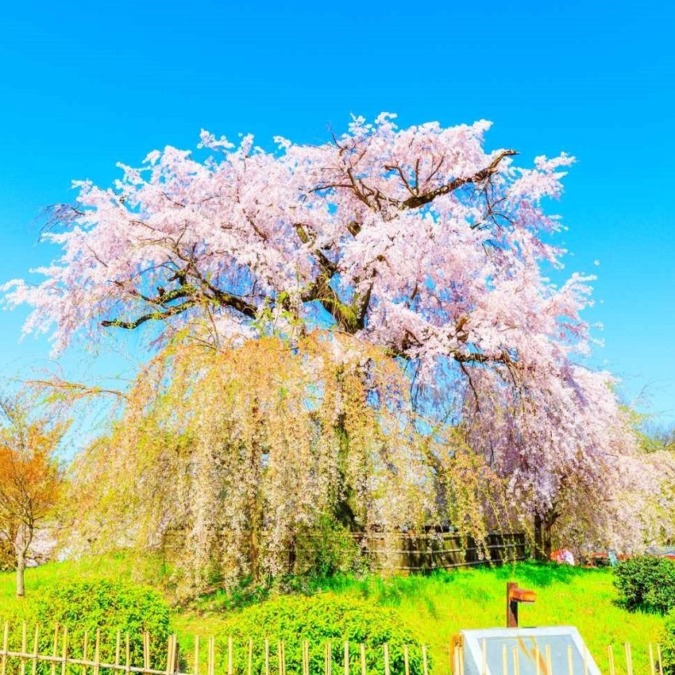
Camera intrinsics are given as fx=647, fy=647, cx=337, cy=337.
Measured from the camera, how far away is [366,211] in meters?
15.5

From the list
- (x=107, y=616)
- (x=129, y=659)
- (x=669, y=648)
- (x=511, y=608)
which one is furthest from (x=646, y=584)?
(x=129, y=659)

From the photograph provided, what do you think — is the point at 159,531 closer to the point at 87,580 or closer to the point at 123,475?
the point at 123,475

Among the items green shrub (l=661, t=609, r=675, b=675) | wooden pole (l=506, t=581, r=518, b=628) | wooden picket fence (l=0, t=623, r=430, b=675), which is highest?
wooden pole (l=506, t=581, r=518, b=628)

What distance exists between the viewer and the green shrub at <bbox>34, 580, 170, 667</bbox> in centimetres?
595

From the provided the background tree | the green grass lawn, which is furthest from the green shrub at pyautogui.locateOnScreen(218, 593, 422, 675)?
the background tree

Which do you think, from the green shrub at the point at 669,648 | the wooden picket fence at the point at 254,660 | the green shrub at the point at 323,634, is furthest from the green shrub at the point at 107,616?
the green shrub at the point at 669,648

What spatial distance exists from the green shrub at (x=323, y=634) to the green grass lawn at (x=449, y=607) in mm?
1566

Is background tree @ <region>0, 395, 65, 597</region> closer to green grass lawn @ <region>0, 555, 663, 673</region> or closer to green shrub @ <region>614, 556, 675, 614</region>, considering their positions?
green grass lawn @ <region>0, 555, 663, 673</region>

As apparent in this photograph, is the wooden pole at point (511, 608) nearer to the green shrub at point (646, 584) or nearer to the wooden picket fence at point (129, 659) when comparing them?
the wooden picket fence at point (129, 659)

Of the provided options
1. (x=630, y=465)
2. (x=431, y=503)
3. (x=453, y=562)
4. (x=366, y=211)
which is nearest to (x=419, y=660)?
(x=431, y=503)

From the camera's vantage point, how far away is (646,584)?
10.0m

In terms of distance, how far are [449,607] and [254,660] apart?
489cm

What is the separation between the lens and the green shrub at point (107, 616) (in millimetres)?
5949

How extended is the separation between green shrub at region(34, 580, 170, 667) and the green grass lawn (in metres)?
0.46
